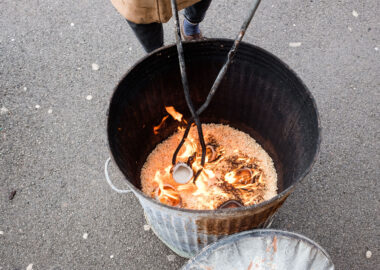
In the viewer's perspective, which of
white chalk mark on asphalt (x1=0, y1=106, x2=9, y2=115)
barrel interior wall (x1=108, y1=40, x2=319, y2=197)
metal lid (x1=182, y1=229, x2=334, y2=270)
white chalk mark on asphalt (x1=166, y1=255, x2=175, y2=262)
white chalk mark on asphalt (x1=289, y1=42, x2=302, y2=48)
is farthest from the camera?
white chalk mark on asphalt (x1=289, y1=42, x2=302, y2=48)

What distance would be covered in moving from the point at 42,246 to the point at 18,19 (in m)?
2.07

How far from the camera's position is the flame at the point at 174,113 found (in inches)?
83.6

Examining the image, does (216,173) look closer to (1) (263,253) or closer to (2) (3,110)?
(1) (263,253)

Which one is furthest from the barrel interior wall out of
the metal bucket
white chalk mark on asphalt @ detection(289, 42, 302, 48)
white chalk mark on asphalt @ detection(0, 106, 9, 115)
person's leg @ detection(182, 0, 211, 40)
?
white chalk mark on asphalt @ detection(0, 106, 9, 115)

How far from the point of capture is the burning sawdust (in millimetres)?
1957

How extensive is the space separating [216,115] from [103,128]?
2.77 ft

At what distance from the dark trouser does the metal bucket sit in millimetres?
214

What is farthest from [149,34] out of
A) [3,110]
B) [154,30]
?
[3,110]

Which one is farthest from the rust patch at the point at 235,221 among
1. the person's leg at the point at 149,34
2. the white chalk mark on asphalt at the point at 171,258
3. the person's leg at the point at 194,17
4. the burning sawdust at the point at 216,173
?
the person's leg at the point at 194,17

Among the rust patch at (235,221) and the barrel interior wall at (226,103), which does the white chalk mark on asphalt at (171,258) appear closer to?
the barrel interior wall at (226,103)

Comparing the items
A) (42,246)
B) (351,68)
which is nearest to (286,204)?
(351,68)

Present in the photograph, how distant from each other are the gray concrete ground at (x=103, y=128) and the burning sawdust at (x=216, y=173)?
9.1 inches

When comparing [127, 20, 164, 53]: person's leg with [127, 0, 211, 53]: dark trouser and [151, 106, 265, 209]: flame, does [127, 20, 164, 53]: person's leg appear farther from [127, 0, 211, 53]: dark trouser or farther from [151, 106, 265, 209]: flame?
[151, 106, 265, 209]: flame

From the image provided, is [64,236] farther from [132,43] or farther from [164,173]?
[132,43]
